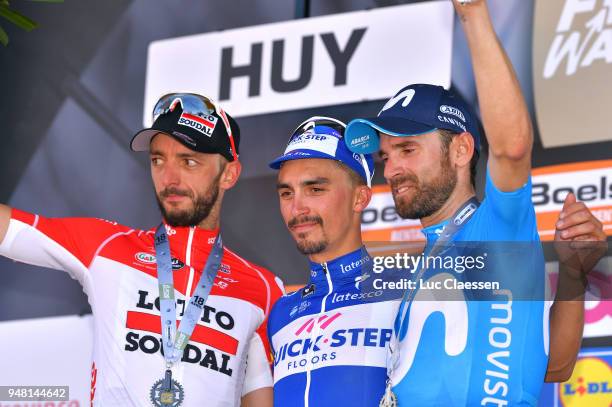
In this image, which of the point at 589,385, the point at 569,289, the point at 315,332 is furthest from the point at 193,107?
the point at 589,385

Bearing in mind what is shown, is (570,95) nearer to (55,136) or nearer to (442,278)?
(442,278)

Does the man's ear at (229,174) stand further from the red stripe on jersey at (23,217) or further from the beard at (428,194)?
the beard at (428,194)

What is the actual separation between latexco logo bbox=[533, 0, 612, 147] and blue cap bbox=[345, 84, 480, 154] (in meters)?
0.81

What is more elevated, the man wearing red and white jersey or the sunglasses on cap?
the sunglasses on cap

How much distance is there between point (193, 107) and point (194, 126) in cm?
9

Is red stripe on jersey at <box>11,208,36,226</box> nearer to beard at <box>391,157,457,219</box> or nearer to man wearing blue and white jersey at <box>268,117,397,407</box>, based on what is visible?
man wearing blue and white jersey at <box>268,117,397,407</box>

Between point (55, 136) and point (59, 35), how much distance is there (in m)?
0.45

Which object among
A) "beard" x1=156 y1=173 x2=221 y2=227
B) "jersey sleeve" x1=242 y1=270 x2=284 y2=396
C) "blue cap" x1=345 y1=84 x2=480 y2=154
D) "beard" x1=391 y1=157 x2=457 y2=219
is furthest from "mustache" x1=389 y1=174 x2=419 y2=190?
"beard" x1=156 y1=173 x2=221 y2=227

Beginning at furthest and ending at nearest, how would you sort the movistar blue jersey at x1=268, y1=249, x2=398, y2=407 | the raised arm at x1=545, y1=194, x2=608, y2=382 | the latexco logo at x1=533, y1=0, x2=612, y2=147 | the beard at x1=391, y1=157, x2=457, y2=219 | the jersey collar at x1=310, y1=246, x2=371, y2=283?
the latexco logo at x1=533, y1=0, x2=612, y2=147, the jersey collar at x1=310, y1=246, x2=371, y2=283, the movistar blue jersey at x1=268, y1=249, x2=398, y2=407, the beard at x1=391, y1=157, x2=457, y2=219, the raised arm at x1=545, y1=194, x2=608, y2=382

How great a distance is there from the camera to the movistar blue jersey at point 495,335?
7.13 feet

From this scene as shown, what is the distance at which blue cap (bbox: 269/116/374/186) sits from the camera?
2887mm

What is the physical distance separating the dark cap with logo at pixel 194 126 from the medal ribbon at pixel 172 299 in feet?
0.92

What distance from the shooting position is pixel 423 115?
2486mm

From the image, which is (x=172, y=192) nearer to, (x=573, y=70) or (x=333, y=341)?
(x=333, y=341)
